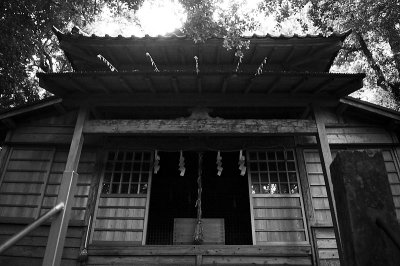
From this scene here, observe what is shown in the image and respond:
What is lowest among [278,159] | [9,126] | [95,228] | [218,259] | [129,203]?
[218,259]

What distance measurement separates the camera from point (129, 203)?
771 centimetres

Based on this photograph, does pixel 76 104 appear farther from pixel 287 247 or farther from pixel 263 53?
pixel 287 247

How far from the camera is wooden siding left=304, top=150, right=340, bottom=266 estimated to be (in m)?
7.08

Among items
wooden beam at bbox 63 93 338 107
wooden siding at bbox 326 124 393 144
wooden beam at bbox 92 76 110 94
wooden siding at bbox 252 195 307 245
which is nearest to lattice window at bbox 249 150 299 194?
wooden siding at bbox 252 195 307 245

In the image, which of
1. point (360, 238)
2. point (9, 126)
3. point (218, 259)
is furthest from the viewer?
point (9, 126)

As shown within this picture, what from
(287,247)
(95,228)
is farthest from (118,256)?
(287,247)

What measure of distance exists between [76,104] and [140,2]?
595 centimetres

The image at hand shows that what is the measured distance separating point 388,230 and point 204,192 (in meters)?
9.68

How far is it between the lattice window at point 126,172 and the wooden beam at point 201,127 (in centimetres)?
168

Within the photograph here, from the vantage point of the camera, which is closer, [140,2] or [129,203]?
[129,203]

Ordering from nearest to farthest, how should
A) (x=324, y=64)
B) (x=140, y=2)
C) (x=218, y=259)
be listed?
(x=218, y=259)
(x=324, y=64)
(x=140, y=2)

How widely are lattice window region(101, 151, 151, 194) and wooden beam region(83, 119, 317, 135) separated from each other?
5.52 ft

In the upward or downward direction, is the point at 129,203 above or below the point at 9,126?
below

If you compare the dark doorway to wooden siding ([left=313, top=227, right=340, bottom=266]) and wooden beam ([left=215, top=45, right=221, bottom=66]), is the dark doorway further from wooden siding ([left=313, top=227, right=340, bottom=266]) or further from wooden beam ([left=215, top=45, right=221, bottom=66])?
wooden siding ([left=313, top=227, right=340, bottom=266])
